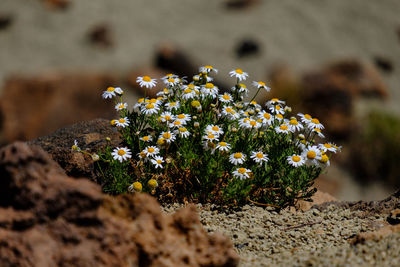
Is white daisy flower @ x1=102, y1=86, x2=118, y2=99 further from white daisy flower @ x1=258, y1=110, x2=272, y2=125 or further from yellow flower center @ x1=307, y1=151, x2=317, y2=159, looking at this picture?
yellow flower center @ x1=307, y1=151, x2=317, y2=159

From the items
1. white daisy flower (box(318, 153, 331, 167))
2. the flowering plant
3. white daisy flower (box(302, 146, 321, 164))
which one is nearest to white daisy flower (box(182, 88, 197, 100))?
the flowering plant

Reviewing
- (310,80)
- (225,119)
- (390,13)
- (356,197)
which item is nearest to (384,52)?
(390,13)

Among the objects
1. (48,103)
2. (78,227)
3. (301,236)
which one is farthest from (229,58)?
(78,227)

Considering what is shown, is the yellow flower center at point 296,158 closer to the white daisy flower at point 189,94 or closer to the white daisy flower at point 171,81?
the white daisy flower at point 189,94

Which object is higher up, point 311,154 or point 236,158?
point 311,154

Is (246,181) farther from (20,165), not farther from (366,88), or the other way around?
(366,88)

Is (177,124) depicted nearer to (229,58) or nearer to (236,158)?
(236,158)

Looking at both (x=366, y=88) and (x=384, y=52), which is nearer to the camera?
(x=366, y=88)
